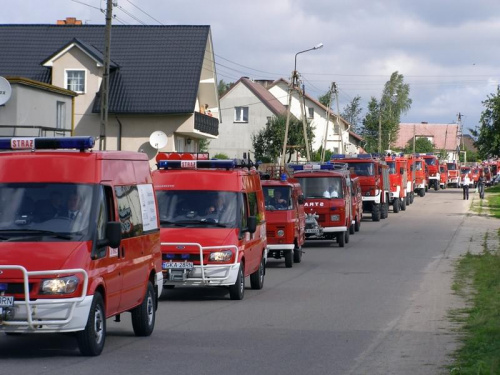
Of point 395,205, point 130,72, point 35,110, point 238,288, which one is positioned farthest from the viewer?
point 130,72

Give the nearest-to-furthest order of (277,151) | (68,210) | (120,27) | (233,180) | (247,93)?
(68,210), (233,180), (120,27), (277,151), (247,93)

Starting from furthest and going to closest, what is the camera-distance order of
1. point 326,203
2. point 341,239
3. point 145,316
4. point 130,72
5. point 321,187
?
point 130,72 → point 321,187 → point 341,239 → point 326,203 → point 145,316

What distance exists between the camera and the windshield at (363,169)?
46094 millimetres

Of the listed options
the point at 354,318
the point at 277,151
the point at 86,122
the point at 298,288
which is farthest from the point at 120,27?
the point at 354,318

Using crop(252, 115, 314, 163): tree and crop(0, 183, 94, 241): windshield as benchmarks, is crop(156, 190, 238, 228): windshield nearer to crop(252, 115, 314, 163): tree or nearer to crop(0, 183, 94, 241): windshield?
crop(0, 183, 94, 241): windshield

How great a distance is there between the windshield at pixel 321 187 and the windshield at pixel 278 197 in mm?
6887

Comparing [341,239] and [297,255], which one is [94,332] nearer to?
[297,255]

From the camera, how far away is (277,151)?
266 feet

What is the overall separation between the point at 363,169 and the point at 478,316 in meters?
31.6

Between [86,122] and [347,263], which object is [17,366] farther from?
[86,122]

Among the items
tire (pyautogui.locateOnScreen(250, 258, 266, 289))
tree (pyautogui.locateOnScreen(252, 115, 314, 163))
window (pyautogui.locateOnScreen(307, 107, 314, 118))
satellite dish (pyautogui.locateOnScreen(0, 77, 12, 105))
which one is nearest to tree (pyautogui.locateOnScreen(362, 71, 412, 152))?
window (pyautogui.locateOnScreen(307, 107, 314, 118))

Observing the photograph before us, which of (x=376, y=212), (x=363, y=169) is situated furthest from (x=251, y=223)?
(x=376, y=212)

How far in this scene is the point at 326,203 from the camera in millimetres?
31891

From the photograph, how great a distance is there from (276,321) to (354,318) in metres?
1.20
